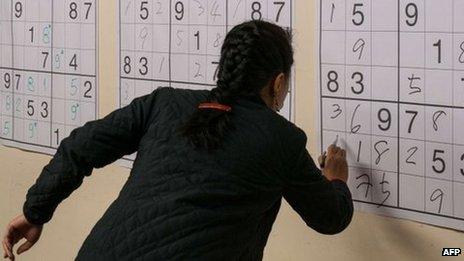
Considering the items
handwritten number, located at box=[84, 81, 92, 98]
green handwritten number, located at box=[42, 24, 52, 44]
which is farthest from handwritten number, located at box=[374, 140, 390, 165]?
green handwritten number, located at box=[42, 24, 52, 44]

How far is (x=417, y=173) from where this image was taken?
120cm

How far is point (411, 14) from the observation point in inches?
45.9

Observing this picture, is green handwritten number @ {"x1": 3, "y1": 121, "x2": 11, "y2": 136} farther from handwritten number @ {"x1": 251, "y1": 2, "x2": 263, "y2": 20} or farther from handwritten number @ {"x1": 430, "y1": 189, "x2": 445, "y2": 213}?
handwritten number @ {"x1": 430, "y1": 189, "x2": 445, "y2": 213}

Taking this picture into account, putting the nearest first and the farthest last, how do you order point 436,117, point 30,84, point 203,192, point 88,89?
point 203,192, point 436,117, point 88,89, point 30,84

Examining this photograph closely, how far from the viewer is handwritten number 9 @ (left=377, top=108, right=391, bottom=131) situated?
1214mm

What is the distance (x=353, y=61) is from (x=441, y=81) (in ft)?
0.55

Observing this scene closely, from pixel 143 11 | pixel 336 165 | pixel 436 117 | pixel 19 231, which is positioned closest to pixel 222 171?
pixel 336 165

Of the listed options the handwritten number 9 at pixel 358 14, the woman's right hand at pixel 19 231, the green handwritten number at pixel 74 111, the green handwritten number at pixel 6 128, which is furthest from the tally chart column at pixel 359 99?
the green handwritten number at pixel 6 128

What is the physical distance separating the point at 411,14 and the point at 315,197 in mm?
361

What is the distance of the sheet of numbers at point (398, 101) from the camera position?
45.1 inches

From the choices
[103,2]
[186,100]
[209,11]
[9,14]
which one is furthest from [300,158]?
[9,14]

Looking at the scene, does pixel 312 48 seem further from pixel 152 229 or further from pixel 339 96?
pixel 152 229

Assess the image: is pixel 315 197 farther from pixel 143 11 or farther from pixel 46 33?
pixel 46 33

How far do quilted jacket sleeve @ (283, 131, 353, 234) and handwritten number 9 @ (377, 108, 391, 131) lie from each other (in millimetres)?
154
